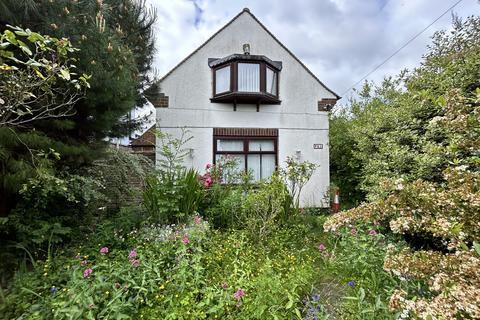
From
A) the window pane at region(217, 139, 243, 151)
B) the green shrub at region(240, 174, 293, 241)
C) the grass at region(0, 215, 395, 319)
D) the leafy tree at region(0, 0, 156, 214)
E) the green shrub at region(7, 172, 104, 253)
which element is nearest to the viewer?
the grass at region(0, 215, 395, 319)

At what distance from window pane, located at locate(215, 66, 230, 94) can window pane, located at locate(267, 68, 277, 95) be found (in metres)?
1.14

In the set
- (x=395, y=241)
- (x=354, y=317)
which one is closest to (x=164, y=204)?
(x=354, y=317)

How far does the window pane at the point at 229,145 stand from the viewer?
6.45 m

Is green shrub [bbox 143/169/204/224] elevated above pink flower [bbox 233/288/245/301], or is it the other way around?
green shrub [bbox 143/169/204/224]

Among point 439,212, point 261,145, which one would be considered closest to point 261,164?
point 261,145

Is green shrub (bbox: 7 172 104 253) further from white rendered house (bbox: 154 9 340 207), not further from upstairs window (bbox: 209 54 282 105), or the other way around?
upstairs window (bbox: 209 54 282 105)

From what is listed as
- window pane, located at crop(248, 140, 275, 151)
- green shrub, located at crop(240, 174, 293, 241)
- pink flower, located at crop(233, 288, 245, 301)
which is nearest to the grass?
pink flower, located at crop(233, 288, 245, 301)

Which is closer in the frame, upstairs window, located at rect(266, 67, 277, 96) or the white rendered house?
the white rendered house

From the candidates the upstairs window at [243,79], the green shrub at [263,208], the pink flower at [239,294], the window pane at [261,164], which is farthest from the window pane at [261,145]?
the pink flower at [239,294]

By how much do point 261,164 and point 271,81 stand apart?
240 centimetres

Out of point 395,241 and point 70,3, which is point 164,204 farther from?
point 395,241

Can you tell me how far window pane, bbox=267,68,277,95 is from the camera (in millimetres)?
6471

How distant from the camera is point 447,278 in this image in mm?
1251

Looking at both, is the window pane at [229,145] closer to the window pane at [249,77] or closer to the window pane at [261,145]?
the window pane at [261,145]
